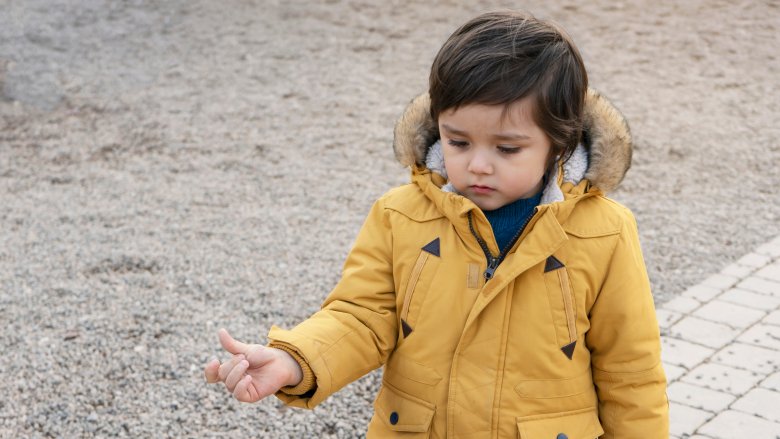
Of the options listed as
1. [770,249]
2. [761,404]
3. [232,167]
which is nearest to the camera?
[761,404]

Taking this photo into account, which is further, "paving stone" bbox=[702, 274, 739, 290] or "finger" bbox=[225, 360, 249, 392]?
"paving stone" bbox=[702, 274, 739, 290]

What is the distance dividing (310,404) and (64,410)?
1.68m

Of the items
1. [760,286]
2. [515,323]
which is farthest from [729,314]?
[515,323]

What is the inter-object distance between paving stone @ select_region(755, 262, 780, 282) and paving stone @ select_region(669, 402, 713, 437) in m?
1.35

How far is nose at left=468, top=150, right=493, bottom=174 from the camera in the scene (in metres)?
1.98

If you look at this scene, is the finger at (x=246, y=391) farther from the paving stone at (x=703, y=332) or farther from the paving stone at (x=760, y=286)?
the paving stone at (x=760, y=286)

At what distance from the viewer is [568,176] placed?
2133mm

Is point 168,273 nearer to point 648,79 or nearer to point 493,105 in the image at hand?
point 493,105

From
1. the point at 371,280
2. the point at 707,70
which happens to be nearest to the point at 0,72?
the point at 707,70

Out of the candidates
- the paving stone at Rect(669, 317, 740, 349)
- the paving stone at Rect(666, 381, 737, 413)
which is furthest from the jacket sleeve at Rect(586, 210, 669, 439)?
A: the paving stone at Rect(669, 317, 740, 349)

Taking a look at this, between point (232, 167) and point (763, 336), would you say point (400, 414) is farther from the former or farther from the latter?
point (232, 167)

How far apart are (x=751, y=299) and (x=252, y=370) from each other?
9.75ft

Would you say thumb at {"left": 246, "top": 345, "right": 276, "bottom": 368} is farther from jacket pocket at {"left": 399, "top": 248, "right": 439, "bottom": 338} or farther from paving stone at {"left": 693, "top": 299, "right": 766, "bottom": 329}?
paving stone at {"left": 693, "top": 299, "right": 766, "bottom": 329}

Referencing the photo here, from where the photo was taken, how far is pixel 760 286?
14.4ft
